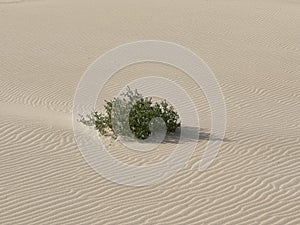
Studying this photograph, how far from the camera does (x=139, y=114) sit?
32.3ft

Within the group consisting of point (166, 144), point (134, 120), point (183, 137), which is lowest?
point (166, 144)

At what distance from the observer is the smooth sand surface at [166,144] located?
274 inches

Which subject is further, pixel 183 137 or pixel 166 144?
pixel 183 137

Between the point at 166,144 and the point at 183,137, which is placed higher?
the point at 183,137

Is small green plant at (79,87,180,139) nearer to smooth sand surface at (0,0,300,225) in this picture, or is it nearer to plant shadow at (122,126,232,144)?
plant shadow at (122,126,232,144)

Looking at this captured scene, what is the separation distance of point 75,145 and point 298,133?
4.07m

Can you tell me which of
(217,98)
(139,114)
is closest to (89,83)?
(217,98)

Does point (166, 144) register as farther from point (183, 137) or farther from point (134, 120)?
point (134, 120)

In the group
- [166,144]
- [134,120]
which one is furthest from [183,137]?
[134,120]

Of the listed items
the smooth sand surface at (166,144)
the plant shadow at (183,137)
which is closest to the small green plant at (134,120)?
the plant shadow at (183,137)

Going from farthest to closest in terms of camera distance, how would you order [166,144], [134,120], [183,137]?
[183,137] < [134,120] < [166,144]

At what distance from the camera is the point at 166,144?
9.52 meters

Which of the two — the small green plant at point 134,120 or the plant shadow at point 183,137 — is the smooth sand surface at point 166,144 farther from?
the small green plant at point 134,120

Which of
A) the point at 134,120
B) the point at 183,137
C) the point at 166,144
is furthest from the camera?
the point at 183,137
